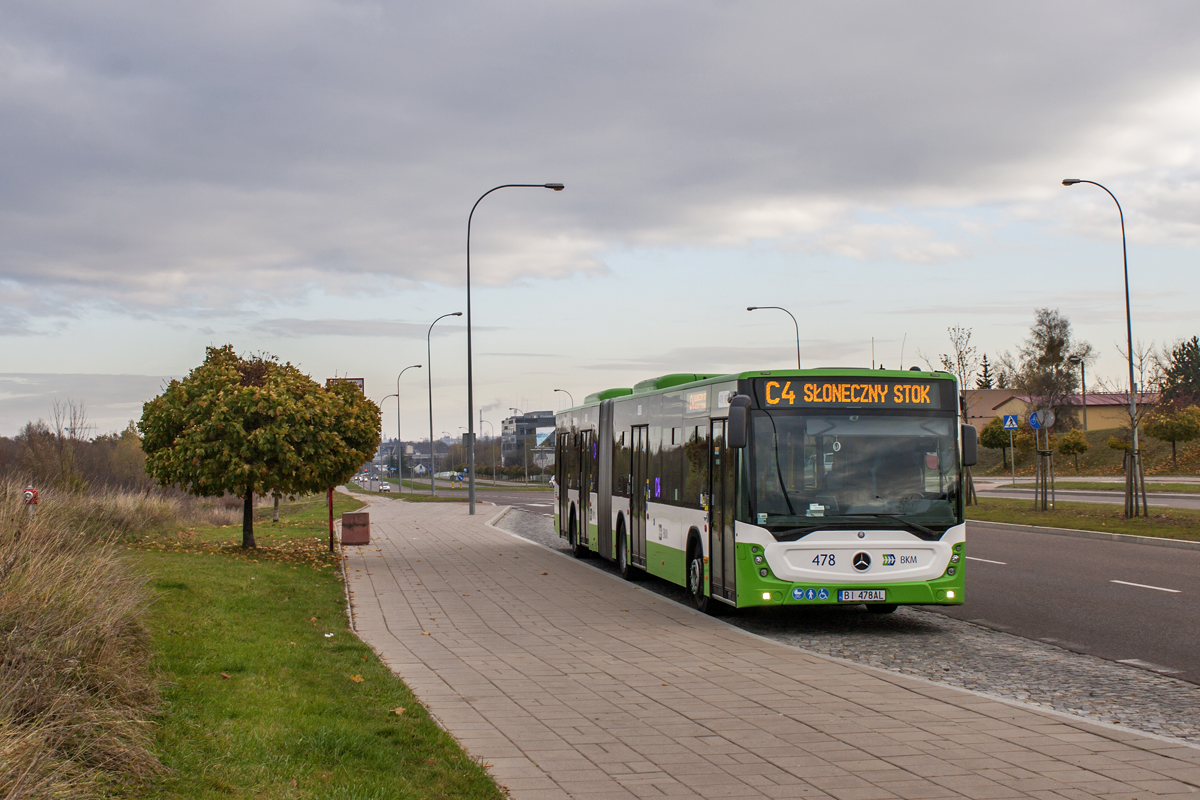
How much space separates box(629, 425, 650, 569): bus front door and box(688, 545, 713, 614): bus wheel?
247cm

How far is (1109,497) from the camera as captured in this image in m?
35.4

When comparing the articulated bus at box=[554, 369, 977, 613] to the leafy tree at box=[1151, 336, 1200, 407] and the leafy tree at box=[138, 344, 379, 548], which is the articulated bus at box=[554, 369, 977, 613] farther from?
the leafy tree at box=[1151, 336, 1200, 407]

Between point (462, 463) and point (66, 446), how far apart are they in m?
118

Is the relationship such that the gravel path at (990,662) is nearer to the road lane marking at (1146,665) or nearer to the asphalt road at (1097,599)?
the road lane marking at (1146,665)

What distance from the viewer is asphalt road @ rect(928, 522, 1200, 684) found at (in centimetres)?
1042

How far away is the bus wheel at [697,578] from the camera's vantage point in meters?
13.1

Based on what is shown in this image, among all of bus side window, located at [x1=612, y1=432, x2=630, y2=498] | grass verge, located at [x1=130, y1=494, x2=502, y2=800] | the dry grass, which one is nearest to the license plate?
grass verge, located at [x1=130, y1=494, x2=502, y2=800]

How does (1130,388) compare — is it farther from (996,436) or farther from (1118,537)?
(996,436)

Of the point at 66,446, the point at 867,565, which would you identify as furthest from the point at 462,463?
the point at 867,565

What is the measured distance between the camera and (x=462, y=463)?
6038 inches

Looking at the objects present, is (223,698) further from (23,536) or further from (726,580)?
(726,580)

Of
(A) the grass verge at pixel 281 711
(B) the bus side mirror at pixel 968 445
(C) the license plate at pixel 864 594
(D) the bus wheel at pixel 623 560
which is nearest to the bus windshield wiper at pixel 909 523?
(C) the license plate at pixel 864 594

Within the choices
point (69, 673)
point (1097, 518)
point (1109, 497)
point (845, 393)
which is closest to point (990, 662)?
point (845, 393)

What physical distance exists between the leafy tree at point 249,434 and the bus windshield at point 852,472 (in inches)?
378
